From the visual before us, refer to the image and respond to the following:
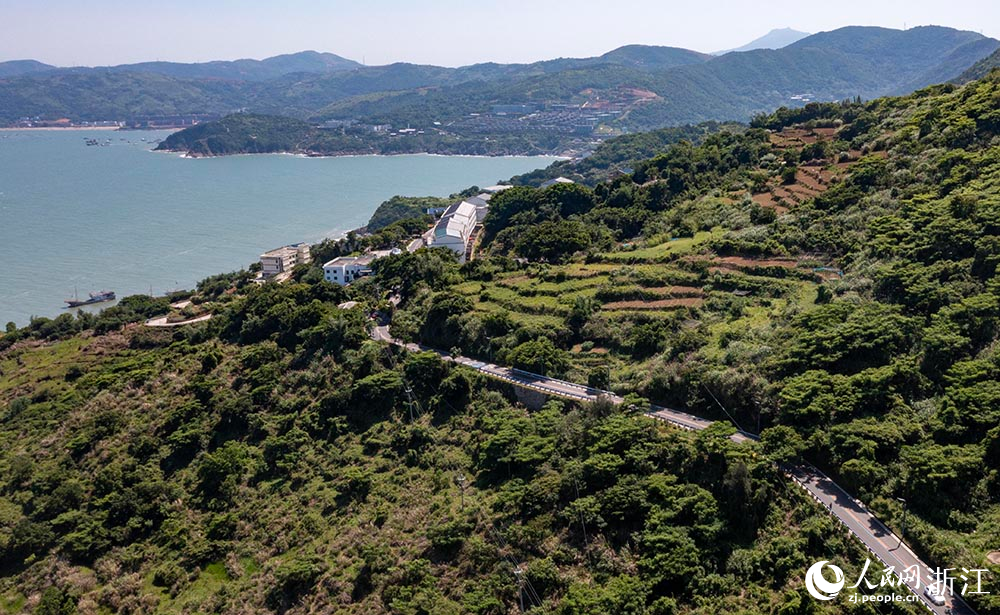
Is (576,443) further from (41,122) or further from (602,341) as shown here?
(41,122)

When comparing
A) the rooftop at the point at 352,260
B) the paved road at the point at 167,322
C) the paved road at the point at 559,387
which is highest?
the paved road at the point at 559,387

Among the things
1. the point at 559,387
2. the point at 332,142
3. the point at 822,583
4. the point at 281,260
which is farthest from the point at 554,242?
the point at 332,142

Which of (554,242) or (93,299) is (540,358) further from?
(93,299)

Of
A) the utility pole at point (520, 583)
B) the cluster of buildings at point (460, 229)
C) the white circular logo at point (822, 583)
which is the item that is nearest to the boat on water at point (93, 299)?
the cluster of buildings at point (460, 229)

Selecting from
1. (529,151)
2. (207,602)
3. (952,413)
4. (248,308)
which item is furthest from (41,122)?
(952,413)

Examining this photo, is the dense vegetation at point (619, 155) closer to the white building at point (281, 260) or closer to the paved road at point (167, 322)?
the white building at point (281, 260)

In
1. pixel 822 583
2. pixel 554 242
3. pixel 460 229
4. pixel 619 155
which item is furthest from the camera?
pixel 619 155

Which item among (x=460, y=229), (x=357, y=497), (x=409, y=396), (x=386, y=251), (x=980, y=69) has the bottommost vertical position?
(x=357, y=497)
